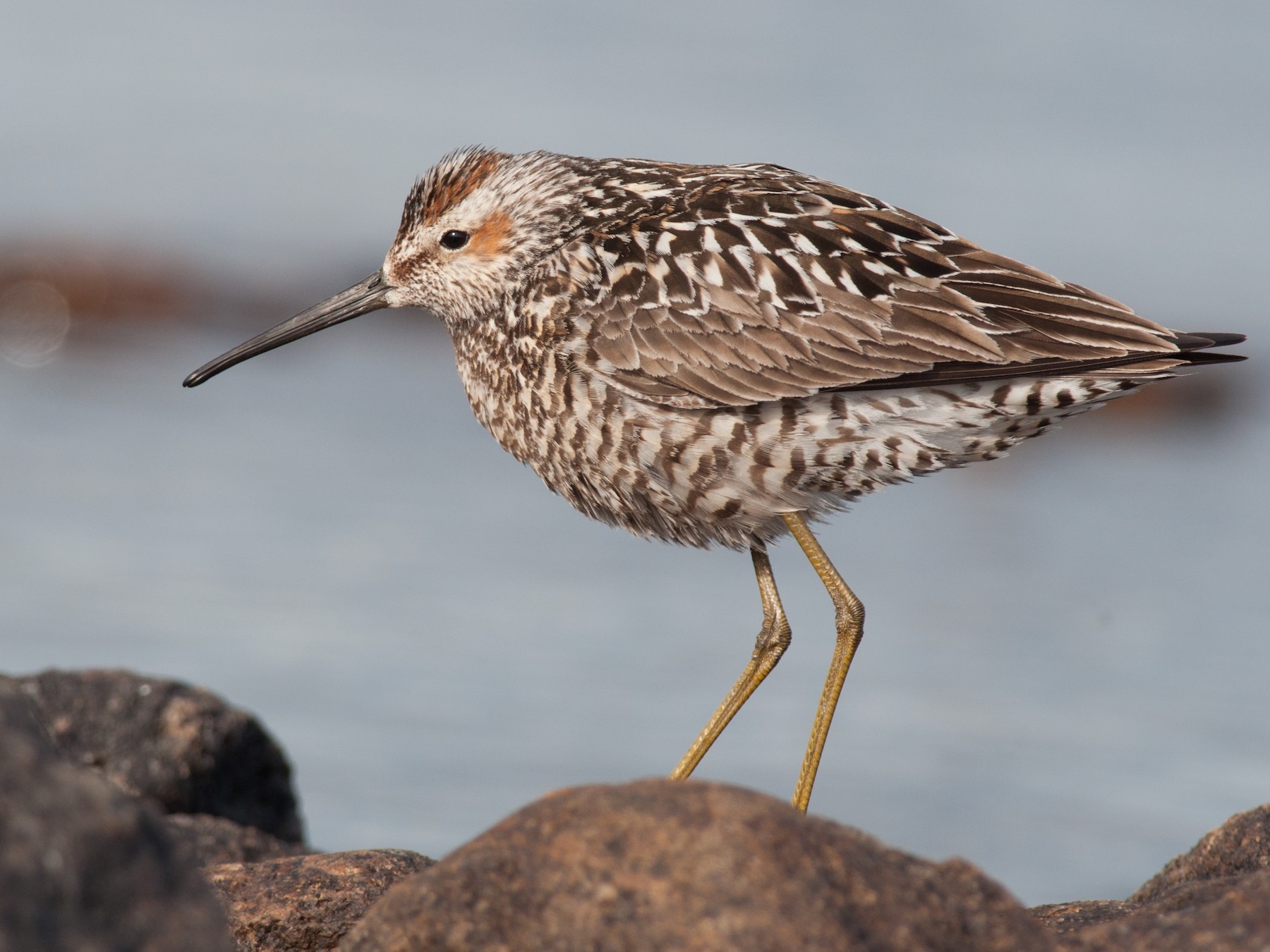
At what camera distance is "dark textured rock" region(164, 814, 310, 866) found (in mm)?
6652

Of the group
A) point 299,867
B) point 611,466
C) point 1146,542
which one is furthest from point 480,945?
point 1146,542

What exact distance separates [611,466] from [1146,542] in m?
8.07

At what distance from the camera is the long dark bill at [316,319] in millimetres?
7734

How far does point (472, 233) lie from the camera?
24.1ft

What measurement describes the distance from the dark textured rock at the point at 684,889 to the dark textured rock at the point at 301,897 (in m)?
1.18

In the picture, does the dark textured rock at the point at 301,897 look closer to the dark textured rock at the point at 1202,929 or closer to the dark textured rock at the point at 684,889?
the dark textured rock at the point at 684,889

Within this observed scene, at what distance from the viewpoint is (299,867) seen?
5527 millimetres

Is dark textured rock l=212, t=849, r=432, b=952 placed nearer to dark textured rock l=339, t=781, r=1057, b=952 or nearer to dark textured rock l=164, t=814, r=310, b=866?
dark textured rock l=164, t=814, r=310, b=866

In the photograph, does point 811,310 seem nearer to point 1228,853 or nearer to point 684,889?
point 1228,853

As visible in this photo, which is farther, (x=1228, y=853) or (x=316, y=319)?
(x=316, y=319)

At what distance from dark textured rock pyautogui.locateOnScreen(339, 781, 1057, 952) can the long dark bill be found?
405 cm

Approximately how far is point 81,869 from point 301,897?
7.89 feet

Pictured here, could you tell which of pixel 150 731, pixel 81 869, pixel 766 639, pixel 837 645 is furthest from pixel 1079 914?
pixel 150 731

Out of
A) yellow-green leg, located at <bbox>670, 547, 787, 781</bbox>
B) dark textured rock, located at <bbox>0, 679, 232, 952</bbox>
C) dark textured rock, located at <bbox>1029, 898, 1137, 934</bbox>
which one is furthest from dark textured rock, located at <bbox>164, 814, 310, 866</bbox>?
dark textured rock, located at <bbox>0, 679, 232, 952</bbox>
